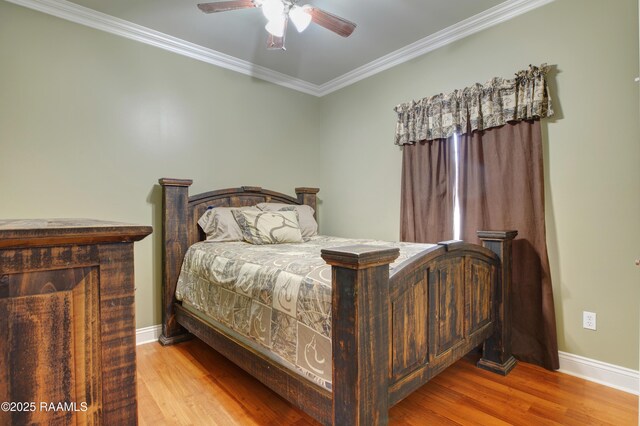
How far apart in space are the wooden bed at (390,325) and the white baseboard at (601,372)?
35cm

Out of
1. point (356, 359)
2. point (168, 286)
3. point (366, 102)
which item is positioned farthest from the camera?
point (366, 102)

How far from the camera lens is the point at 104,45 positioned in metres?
2.61

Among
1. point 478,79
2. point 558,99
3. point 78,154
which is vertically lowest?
point 78,154

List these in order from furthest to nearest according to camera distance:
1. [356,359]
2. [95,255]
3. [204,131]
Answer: [204,131] < [356,359] < [95,255]

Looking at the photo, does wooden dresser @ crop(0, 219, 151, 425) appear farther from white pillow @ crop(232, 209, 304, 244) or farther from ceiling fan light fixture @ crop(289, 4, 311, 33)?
white pillow @ crop(232, 209, 304, 244)

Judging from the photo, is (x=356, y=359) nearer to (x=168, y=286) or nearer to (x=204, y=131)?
(x=168, y=286)

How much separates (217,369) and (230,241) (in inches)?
39.7

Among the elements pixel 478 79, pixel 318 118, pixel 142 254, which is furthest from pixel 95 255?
pixel 318 118

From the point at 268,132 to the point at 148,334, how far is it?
7.56 feet

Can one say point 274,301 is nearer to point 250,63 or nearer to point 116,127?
point 116,127

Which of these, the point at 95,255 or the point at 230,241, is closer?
the point at 95,255

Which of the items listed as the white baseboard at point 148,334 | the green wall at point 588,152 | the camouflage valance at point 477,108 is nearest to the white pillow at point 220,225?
the white baseboard at point 148,334

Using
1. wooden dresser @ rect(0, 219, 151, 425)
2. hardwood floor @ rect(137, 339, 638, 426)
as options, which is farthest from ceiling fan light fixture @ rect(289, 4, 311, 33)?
hardwood floor @ rect(137, 339, 638, 426)

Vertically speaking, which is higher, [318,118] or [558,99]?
[318,118]
